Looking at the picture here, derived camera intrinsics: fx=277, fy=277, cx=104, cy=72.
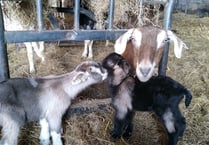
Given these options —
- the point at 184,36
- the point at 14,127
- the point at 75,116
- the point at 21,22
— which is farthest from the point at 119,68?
the point at 184,36

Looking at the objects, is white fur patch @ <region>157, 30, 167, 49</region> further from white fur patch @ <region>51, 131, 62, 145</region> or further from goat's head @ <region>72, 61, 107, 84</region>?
white fur patch @ <region>51, 131, 62, 145</region>

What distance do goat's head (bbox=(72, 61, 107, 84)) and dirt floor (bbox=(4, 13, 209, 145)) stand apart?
49 centimetres

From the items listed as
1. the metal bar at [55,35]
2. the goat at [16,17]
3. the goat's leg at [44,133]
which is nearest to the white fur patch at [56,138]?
the goat's leg at [44,133]

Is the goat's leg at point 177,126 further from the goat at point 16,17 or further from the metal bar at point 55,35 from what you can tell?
the goat at point 16,17

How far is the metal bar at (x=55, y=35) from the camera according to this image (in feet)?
7.30

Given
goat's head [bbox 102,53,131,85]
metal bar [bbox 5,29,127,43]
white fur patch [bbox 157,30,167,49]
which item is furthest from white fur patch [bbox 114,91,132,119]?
metal bar [bbox 5,29,127,43]

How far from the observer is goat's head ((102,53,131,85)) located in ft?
7.66

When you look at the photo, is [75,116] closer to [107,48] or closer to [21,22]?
[21,22]

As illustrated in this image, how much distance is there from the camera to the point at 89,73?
2.24 meters

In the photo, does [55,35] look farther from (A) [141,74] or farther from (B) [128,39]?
(A) [141,74]

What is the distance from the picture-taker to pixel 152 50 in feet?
6.96

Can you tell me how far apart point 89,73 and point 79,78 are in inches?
3.7

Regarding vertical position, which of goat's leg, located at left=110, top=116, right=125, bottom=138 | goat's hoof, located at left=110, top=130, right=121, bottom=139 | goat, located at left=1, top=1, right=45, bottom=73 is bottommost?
goat's hoof, located at left=110, top=130, right=121, bottom=139

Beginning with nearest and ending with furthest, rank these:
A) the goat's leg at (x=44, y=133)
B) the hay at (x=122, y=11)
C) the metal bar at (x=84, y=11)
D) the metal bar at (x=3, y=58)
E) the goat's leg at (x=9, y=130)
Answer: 1. the goat's leg at (x=9, y=130)
2. the metal bar at (x=3, y=58)
3. the goat's leg at (x=44, y=133)
4. the hay at (x=122, y=11)
5. the metal bar at (x=84, y=11)
